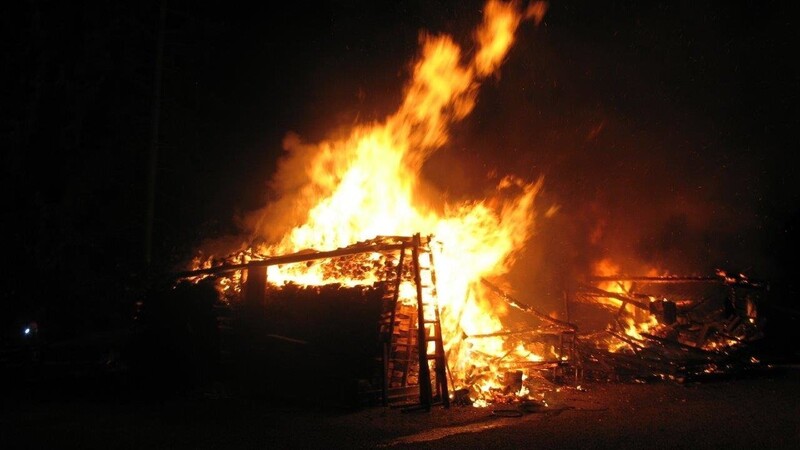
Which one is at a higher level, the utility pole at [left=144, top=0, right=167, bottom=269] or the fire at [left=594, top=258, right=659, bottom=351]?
the utility pole at [left=144, top=0, right=167, bottom=269]

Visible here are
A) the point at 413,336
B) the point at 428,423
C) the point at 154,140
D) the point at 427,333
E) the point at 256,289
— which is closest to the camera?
the point at 428,423

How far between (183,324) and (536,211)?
1146cm

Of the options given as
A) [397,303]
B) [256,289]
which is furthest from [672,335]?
[256,289]

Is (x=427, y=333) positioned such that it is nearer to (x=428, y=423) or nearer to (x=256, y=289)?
(x=428, y=423)

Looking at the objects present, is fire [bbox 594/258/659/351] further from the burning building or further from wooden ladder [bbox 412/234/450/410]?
wooden ladder [bbox 412/234/450/410]

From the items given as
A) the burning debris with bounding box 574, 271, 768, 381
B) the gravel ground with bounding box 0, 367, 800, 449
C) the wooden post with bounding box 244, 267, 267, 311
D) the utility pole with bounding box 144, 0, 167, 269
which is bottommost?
the gravel ground with bounding box 0, 367, 800, 449

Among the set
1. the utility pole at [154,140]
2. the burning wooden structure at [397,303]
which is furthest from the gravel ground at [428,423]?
the utility pole at [154,140]

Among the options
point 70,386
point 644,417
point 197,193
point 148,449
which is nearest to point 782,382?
point 644,417

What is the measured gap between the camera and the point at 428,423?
28.0ft

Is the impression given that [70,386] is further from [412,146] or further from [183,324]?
[412,146]

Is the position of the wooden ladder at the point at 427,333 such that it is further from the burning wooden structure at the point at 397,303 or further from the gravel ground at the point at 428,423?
the gravel ground at the point at 428,423

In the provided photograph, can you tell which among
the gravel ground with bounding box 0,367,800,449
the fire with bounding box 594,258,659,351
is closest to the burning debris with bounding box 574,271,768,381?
the fire with bounding box 594,258,659,351

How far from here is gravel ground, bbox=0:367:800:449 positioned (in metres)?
7.54

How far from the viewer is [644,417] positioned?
8.73 meters
